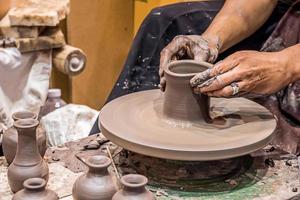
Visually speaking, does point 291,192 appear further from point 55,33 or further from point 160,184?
point 55,33

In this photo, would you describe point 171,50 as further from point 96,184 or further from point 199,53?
point 96,184

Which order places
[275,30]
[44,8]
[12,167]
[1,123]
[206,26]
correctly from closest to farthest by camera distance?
1. [12,167]
2. [275,30]
3. [206,26]
4. [1,123]
5. [44,8]

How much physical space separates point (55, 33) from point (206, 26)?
2.31 ft

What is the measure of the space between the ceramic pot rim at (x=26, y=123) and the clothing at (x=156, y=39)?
0.71m

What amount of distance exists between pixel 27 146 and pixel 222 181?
485 mm

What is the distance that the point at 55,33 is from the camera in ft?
8.09

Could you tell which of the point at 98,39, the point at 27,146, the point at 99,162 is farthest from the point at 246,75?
the point at 98,39

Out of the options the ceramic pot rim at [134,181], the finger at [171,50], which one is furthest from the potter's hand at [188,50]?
the ceramic pot rim at [134,181]

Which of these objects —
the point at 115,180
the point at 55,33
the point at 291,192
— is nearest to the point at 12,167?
the point at 115,180

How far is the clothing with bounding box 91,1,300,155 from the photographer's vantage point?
202cm

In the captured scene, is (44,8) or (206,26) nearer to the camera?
(206,26)

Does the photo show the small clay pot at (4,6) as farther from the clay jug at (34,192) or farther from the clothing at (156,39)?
the clay jug at (34,192)

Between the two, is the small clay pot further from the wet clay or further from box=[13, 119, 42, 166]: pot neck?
box=[13, 119, 42, 166]: pot neck

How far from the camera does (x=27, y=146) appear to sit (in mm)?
1319
